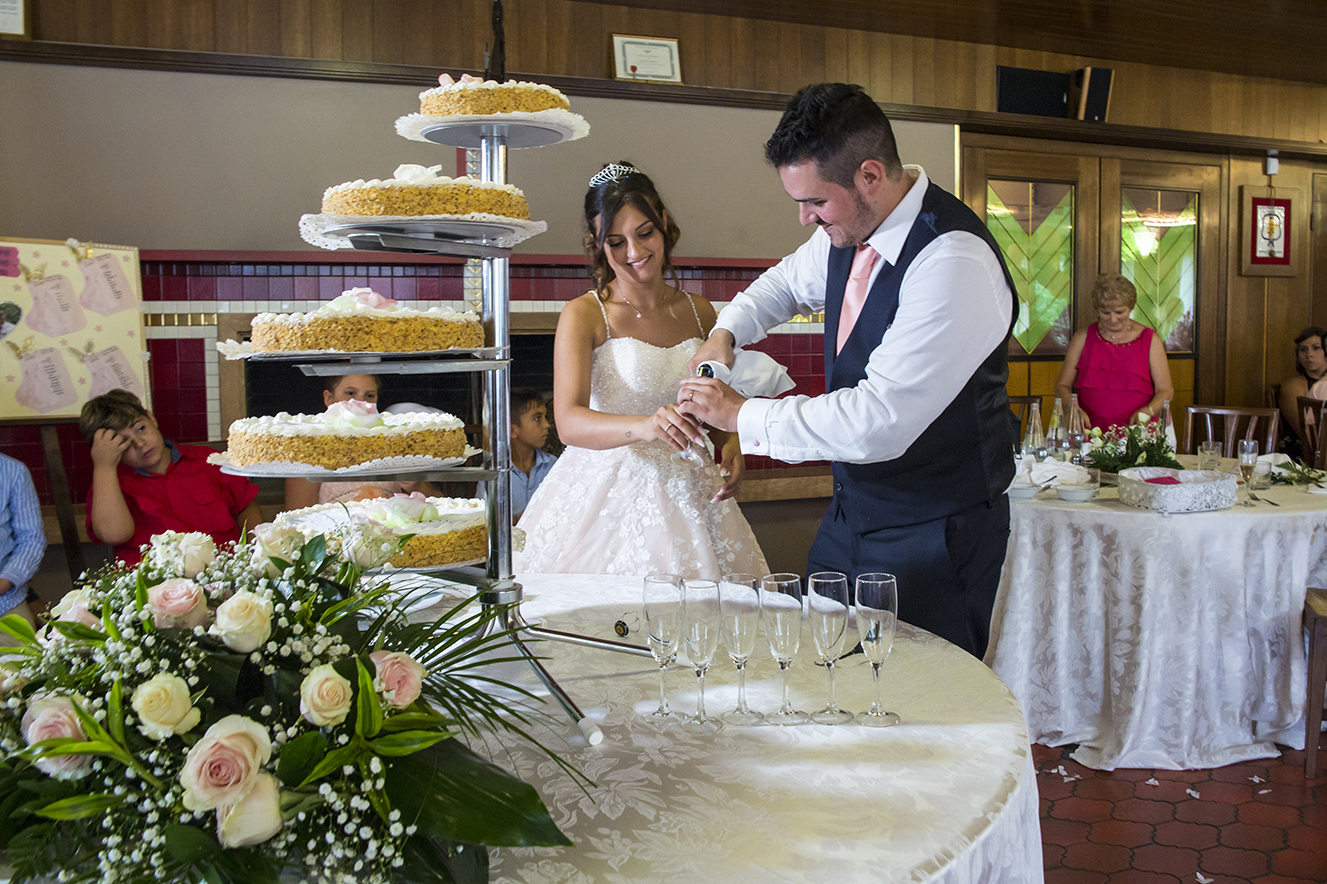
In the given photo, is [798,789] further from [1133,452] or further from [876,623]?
[1133,452]

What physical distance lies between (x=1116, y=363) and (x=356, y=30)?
4095mm

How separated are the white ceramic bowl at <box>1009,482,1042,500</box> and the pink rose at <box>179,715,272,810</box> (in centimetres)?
286

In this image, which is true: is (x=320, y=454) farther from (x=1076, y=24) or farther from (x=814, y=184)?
(x=1076, y=24)

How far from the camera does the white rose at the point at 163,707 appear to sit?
0.77 meters

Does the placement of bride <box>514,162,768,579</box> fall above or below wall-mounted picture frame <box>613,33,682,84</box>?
below

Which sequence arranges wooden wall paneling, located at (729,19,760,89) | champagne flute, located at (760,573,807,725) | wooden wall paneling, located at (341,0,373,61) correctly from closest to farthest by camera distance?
champagne flute, located at (760,573,807,725)
wooden wall paneling, located at (341,0,373,61)
wooden wall paneling, located at (729,19,760,89)

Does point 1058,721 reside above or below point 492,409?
below

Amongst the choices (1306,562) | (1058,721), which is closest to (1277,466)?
(1306,562)

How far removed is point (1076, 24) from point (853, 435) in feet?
16.1

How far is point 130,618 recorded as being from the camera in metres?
0.87

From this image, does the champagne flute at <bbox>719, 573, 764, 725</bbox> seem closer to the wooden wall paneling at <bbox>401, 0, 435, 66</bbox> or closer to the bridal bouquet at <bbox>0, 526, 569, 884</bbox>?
the bridal bouquet at <bbox>0, 526, 569, 884</bbox>

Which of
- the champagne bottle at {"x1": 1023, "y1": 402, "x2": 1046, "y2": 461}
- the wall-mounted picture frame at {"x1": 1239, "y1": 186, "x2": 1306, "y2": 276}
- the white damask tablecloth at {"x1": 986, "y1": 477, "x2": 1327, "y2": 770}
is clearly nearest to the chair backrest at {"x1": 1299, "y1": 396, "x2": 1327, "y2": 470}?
the wall-mounted picture frame at {"x1": 1239, "y1": 186, "x2": 1306, "y2": 276}

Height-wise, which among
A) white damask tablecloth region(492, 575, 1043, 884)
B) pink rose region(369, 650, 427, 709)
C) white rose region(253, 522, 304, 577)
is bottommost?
white damask tablecloth region(492, 575, 1043, 884)

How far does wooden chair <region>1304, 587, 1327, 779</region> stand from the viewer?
2906 millimetres
